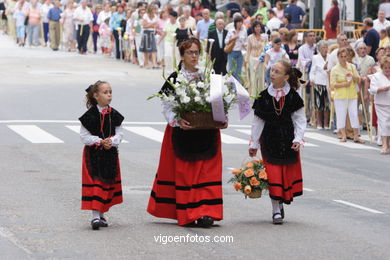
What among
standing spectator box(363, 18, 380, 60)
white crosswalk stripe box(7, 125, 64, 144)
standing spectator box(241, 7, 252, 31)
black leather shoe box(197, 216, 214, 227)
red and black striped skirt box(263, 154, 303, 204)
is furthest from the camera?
standing spectator box(241, 7, 252, 31)

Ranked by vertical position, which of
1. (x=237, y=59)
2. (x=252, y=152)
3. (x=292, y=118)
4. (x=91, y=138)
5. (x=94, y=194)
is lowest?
(x=94, y=194)

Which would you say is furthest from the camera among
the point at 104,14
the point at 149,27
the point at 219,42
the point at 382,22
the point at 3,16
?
the point at 3,16

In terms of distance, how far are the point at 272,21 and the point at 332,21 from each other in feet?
6.37

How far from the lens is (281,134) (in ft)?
37.6

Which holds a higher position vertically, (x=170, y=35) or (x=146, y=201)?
(x=170, y=35)

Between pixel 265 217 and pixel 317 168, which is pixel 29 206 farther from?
pixel 317 168

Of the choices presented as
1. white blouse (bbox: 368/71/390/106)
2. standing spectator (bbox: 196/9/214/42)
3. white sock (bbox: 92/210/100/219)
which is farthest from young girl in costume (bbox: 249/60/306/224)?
standing spectator (bbox: 196/9/214/42)

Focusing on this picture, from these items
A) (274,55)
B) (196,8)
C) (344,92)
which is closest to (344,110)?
(344,92)

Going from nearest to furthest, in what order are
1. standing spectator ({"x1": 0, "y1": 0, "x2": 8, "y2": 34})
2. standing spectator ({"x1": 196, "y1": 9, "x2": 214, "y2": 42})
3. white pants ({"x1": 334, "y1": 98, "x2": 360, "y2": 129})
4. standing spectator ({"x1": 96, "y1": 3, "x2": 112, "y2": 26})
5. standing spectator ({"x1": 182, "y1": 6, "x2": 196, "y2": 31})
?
1. white pants ({"x1": 334, "y1": 98, "x2": 360, "y2": 129})
2. standing spectator ({"x1": 196, "y1": 9, "x2": 214, "y2": 42})
3. standing spectator ({"x1": 182, "y1": 6, "x2": 196, "y2": 31})
4. standing spectator ({"x1": 96, "y1": 3, "x2": 112, "y2": 26})
5. standing spectator ({"x1": 0, "y1": 0, "x2": 8, "y2": 34})

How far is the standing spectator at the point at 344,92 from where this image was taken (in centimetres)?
2156

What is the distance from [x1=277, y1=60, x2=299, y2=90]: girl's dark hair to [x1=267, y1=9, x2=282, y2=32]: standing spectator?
20706 mm

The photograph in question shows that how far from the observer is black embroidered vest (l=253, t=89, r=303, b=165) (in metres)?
11.5

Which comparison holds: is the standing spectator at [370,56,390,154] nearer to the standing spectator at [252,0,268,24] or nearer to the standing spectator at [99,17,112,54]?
the standing spectator at [252,0,268,24]

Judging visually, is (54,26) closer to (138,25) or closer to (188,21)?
(138,25)
